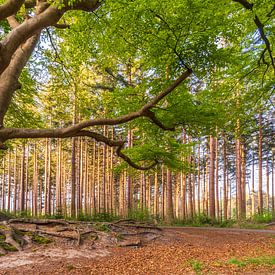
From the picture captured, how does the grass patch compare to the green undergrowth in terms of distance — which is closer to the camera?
the grass patch

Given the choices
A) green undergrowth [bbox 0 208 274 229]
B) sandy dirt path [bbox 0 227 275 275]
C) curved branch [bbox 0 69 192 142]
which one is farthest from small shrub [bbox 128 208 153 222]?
curved branch [bbox 0 69 192 142]

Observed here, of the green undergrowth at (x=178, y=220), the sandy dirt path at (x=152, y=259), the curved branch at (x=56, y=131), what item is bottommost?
the green undergrowth at (x=178, y=220)

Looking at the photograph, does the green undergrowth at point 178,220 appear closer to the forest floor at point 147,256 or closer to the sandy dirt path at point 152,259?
the forest floor at point 147,256

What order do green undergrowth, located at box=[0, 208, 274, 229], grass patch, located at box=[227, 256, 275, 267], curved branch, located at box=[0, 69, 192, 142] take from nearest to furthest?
grass patch, located at box=[227, 256, 275, 267], curved branch, located at box=[0, 69, 192, 142], green undergrowth, located at box=[0, 208, 274, 229]

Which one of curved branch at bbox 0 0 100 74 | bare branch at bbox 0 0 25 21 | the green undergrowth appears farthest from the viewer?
the green undergrowth

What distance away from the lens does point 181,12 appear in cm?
721

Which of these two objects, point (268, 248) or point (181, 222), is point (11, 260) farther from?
point (181, 222)

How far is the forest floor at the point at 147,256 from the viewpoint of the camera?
663 centimetres

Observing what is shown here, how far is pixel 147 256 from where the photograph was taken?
27.0 ft

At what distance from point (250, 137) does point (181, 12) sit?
22301 millimetres

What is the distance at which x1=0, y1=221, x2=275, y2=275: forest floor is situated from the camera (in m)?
6.63

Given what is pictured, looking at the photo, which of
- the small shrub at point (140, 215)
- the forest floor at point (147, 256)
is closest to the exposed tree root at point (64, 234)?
the forest floor at point (147, 256)

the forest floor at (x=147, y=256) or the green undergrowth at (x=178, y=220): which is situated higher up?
the forest floor at (x=147, y=256)

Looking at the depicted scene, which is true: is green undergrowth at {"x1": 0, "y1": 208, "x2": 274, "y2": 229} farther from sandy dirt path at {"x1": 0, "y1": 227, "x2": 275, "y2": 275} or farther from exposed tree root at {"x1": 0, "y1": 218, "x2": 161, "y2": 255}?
sandy dirt path at {"x1": 0, "y1": 227, "x2": 275, "y2": 275}
